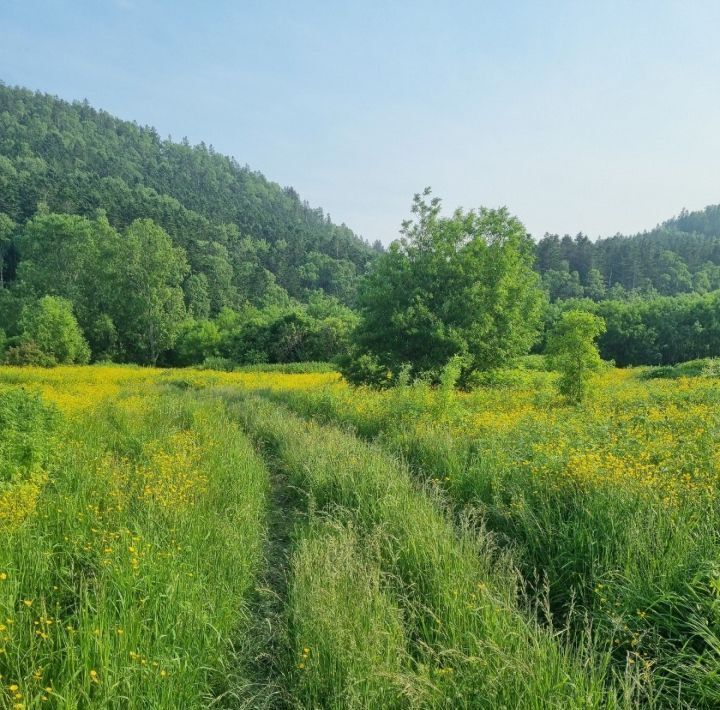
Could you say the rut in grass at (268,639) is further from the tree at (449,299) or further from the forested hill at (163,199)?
the forested hill at (163,199)

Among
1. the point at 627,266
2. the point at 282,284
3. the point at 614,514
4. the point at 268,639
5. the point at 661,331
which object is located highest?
the point at 627,266

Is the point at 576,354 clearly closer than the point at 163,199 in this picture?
Yes

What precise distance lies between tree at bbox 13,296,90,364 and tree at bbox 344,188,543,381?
108ft

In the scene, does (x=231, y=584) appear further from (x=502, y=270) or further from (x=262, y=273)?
(x=262, y=273)

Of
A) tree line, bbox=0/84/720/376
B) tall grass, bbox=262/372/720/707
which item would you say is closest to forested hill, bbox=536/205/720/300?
tree line, bbox=0/84/720/376

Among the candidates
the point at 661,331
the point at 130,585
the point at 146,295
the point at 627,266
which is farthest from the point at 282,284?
the point at 130,585

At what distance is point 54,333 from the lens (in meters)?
42.8

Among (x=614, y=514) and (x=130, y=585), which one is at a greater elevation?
(x=614, y=514)

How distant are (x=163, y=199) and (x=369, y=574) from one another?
131108 millimetres

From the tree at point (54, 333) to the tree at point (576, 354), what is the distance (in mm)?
40790

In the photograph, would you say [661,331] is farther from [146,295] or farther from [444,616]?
[444,616]

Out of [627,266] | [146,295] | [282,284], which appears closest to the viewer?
[146,295]

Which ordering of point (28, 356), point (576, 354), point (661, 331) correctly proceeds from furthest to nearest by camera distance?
point (661, 331)
point (28, 356)
point (576, 354)

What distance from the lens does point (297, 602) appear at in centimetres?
386
